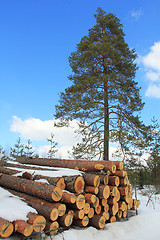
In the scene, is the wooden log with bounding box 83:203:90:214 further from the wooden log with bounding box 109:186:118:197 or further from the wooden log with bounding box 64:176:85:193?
the wooden log with bounding box 109:186:118:197

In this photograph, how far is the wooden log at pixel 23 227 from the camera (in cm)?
345

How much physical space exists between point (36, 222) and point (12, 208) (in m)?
0.66

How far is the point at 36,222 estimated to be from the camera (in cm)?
365

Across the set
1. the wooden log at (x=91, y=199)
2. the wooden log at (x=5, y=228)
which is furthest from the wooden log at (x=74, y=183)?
the wooden log at (x=5, y=228)

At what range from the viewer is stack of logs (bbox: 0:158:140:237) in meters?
3.99

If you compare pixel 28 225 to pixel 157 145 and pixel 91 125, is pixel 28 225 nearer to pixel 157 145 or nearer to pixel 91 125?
pixel 91 125

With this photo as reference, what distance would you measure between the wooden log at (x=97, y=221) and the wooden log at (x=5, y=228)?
237cm

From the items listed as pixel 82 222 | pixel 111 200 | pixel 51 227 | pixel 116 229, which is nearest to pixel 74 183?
pixel 82 222

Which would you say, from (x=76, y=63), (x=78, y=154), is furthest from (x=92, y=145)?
(x=76, y=63)

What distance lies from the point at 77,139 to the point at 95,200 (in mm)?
8608

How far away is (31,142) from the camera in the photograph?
23.0m

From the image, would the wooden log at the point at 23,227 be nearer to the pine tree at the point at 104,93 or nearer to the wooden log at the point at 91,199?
the wooden log at the point at 91,199

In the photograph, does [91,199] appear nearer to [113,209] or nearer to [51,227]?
[113,209]

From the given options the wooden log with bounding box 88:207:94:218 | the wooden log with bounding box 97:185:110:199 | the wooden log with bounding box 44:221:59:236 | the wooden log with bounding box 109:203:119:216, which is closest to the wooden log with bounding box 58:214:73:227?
the wooden log with bounding box 44:221:59:236
